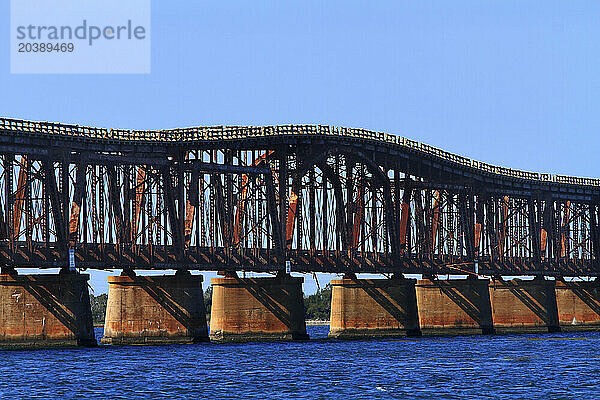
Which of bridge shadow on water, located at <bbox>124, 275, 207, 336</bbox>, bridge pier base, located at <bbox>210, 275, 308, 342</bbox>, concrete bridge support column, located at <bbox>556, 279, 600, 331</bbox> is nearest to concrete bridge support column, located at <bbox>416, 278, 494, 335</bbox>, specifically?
concrete bridge support column, located at <bbox>556, 279, 600, 331</bbox>

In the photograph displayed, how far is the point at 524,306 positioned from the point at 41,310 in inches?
2496

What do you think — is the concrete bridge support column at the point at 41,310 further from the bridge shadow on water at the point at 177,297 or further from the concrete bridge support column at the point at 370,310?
the concrete bridge support column at the point at 370,310

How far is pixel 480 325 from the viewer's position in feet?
403

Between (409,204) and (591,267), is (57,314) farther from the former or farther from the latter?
(591,267)

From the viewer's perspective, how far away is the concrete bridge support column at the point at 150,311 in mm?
94688

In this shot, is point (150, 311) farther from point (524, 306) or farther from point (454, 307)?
point (524, 306)

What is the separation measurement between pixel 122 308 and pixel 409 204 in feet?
128

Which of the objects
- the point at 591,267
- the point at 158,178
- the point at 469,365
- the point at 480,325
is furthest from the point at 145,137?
the point at 591,267

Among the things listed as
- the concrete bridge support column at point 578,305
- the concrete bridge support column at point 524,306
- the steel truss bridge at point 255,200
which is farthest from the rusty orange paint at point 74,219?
the concrete bridge support column at point 578,305

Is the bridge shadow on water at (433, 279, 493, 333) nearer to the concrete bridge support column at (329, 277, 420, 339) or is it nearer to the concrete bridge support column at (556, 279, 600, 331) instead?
the concrete bridge support column at (329, 277, 420, 339)

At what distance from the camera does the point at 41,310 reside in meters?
86.2

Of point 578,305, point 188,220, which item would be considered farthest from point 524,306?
point 188,220

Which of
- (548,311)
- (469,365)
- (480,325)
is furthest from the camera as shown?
(548,311)

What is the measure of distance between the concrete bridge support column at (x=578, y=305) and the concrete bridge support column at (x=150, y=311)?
59.4 meters
